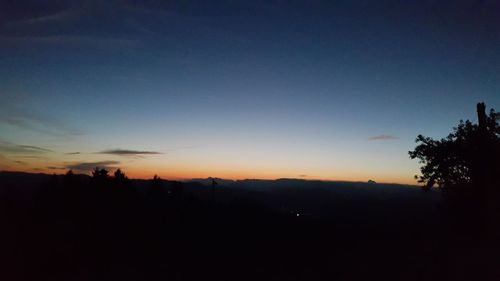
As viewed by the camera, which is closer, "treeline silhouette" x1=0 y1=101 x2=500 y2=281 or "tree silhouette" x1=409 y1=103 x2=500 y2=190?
"treeline silhouette" x1=0 y1=101 x2=500 y2=281

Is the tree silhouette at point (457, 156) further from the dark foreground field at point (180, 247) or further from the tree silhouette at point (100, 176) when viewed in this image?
the tree silhouette at point (100, 176)

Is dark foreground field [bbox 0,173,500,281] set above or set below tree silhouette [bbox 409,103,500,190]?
below

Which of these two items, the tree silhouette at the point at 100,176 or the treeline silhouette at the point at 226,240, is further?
the tree silhouette at the point at 100,176

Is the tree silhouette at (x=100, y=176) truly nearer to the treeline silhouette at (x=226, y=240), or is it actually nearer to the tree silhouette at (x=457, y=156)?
the treeline silhouette at (x=226, y=240)

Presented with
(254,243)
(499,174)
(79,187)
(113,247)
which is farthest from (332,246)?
Result: (79,187)

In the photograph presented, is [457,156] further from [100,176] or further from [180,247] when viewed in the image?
[100,176]

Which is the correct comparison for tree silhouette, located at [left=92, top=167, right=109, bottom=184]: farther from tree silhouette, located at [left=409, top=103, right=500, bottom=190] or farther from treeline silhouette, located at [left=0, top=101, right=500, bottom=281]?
tree silhouette, located at [left=409, top=103, right=500, bottom=190]

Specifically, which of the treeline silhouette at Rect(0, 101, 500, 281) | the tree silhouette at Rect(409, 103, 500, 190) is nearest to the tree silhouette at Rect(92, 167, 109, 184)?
the treeline silhouette at Rect(0, 101, 500, 281)

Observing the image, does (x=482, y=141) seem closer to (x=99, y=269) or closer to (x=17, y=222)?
(x=99, y=269)

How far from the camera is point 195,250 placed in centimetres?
3053

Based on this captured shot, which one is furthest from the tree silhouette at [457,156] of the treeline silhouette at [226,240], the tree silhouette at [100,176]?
the tree silhouette at [100,176]

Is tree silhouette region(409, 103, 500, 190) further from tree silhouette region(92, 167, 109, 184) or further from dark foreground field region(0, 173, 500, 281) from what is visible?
tree silhouette region(92, 167, 109, 184)

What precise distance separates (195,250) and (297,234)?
12392mm

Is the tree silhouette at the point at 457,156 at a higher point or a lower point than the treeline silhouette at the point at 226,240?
higher
